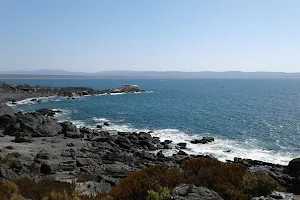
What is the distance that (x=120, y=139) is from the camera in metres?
49.0

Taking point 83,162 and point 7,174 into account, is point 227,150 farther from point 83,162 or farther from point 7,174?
point 7,174

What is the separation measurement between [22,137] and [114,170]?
2308cm

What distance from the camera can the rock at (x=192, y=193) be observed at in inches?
477

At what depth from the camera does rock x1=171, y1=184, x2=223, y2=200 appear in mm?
12117

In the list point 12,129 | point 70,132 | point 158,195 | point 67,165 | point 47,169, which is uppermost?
point 158,195

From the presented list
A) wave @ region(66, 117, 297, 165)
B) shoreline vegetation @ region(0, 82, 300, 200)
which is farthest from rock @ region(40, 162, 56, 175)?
wave @ region(66, 117, 297, 165)

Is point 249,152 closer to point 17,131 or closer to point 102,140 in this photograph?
point 102,140

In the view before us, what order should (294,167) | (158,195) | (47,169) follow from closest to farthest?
1. (158,195)
2. (294,167)
3. (47,169)

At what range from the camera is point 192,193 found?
12445 mm

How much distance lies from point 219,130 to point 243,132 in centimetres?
455

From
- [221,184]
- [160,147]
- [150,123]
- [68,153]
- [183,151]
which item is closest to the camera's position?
[221,184]

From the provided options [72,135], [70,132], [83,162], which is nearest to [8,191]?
[83,162]

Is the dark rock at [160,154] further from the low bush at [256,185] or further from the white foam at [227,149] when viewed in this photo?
the low bush at [256,185]

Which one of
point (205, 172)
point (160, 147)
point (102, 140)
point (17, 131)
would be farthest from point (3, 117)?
point (205, 172)
